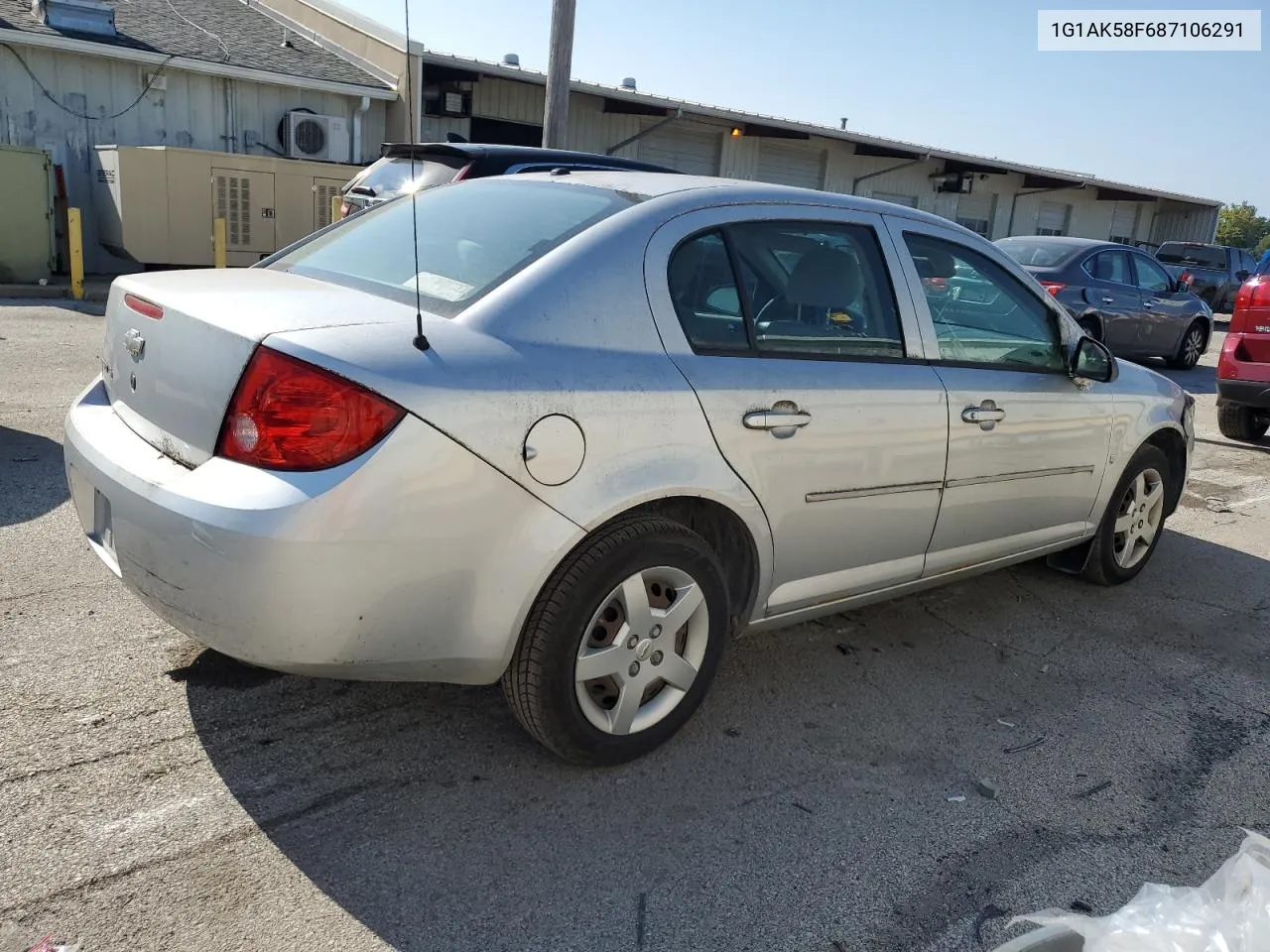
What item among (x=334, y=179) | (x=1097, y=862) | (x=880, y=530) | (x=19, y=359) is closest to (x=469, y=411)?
(x=880, y=530)

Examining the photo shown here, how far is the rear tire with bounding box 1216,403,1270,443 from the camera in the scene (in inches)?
347

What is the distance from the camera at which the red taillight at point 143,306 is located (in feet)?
9.19

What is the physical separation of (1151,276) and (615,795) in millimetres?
12626

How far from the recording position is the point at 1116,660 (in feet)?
13.4

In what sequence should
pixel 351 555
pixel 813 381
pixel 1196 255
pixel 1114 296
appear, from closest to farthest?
pixel 351 555 → pixel 813 381 → pixel 1114 296 → pixel 1196 255

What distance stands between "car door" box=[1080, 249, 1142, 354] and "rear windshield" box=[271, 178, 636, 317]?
1021cm

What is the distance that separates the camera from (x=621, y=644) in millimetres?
2824

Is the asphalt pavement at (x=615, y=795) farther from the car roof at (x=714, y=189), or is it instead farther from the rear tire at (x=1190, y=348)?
the rear tire at (x=1190, y=348)

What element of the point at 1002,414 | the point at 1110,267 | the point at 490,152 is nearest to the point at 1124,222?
the point at 1110,267

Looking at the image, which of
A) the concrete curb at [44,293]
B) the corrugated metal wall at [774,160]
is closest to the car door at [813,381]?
the concrete curb at [44,293]

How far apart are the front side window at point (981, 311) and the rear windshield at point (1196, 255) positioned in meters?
21.3

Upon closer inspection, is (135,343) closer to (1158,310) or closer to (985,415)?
(985,415)

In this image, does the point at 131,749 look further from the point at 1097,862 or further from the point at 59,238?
the point at 59,238

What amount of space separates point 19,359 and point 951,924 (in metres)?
8.09
